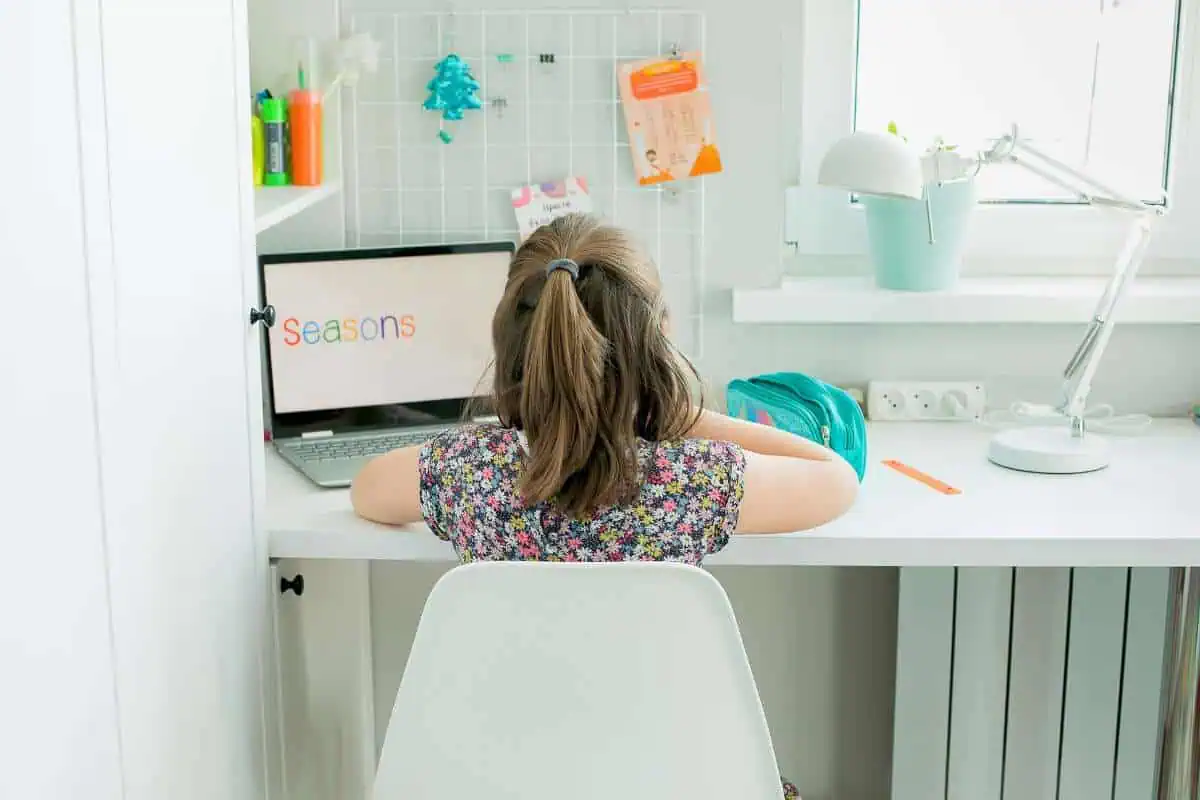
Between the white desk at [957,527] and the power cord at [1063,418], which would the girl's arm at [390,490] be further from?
the power cord at [1063,418]

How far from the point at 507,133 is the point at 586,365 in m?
0.86

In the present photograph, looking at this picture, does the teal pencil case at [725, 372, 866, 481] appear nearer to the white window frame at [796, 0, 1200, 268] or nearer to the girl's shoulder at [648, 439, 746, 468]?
the girl's shoulder at [648, 439, 746, 468]

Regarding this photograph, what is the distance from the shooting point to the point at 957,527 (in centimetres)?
161

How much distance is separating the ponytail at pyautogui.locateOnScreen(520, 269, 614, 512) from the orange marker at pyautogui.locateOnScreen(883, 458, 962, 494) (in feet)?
1.94

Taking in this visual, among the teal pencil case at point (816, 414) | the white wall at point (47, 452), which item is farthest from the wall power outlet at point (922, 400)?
the white wall at point (47, 452)

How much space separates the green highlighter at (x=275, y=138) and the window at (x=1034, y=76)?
0.87m

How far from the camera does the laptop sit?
1962mm

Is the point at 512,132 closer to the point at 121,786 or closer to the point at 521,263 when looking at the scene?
the point at 521,263

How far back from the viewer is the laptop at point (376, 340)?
196 cm

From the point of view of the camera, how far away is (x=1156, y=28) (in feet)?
7.20

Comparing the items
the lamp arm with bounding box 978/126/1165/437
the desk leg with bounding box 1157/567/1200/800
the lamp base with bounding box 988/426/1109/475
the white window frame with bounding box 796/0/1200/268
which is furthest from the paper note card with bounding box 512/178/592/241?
the desk leg with bounding box 1157/567/1200/800

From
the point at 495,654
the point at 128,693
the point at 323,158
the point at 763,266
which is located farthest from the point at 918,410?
the point at 128,693

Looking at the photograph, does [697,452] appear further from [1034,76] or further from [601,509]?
[1034,76]

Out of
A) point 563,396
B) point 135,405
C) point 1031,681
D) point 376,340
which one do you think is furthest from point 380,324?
point 1031,681
